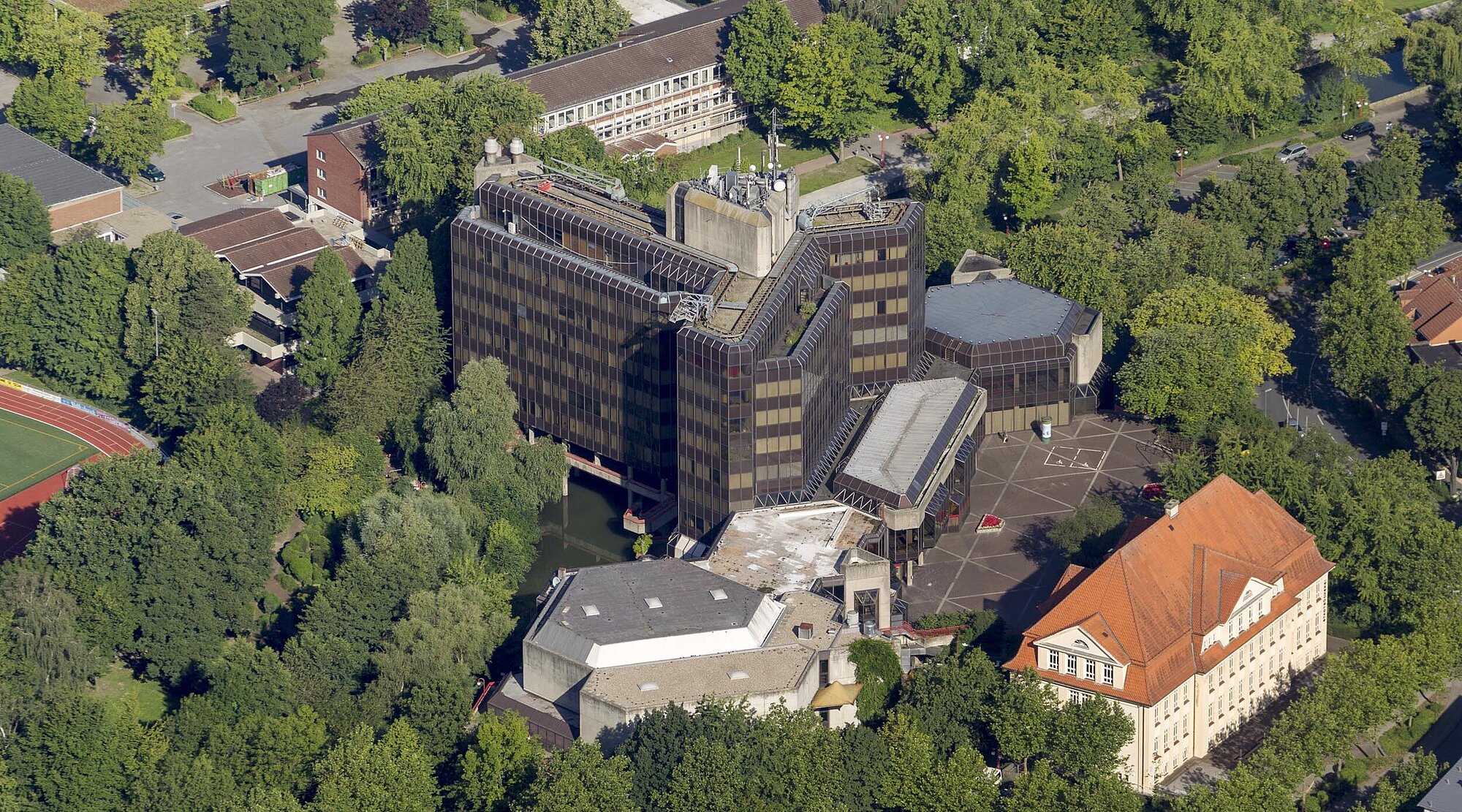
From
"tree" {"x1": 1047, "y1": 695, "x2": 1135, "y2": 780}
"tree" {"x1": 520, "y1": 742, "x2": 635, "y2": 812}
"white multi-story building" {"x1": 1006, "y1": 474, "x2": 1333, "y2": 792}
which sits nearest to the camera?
"tree" {"x1": 520, "y1": 742, "x2": 635, "y2": 812}

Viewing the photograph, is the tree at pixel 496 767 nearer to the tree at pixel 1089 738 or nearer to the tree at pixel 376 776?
the tree at pixel 376 776

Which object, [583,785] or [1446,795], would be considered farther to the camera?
[1446,795]

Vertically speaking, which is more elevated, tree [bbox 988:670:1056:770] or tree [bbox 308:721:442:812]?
tree [bbox 988:670:1056:770]

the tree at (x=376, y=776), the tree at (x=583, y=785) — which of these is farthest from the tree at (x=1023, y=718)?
the tree at (x=376, y=776)

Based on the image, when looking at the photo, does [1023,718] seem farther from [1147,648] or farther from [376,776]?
[376,776]

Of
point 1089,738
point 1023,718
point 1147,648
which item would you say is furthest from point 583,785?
point 1147,648

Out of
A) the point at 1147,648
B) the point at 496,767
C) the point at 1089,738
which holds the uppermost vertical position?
the point at 1147,648

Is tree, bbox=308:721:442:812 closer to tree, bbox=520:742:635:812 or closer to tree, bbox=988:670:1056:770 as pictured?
tree, bbox=520:742:635:812

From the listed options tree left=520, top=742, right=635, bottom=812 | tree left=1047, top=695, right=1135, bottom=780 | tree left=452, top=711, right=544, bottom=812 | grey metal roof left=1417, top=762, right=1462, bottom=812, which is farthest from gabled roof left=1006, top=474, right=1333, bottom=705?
tree left=452, top=711, right=544, bottom=812
